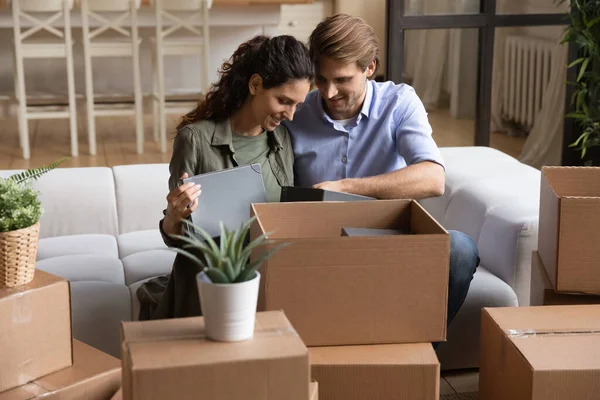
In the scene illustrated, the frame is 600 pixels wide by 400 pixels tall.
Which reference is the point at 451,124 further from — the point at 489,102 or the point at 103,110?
the point at 103,110

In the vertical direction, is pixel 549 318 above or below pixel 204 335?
below

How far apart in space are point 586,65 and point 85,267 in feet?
9.00

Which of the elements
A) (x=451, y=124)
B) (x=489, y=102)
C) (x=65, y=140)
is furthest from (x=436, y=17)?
(x=65, y=140)

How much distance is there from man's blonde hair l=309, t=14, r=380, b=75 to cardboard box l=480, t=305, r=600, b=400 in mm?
712

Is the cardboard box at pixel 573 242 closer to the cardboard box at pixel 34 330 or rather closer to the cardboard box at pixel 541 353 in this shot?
the cardboard box at pixel 541 353

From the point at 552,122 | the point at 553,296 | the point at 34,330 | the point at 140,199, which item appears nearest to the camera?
the point at 34,330

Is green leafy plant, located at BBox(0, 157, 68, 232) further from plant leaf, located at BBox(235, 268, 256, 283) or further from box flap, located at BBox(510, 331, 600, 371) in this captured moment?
box flap, located at BBox(510, 331, 600, 371)

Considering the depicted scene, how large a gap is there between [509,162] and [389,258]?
1.49 metres

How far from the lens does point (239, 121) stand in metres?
2.20

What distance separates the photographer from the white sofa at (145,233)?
2348 mm

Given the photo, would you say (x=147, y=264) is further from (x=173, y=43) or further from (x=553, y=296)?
(x=173, y=43)

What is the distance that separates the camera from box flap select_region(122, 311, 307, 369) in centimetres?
131

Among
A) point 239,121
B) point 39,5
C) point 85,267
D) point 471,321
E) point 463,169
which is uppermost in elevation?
point 39,5

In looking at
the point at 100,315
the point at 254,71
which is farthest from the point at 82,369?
the point at 254,71
